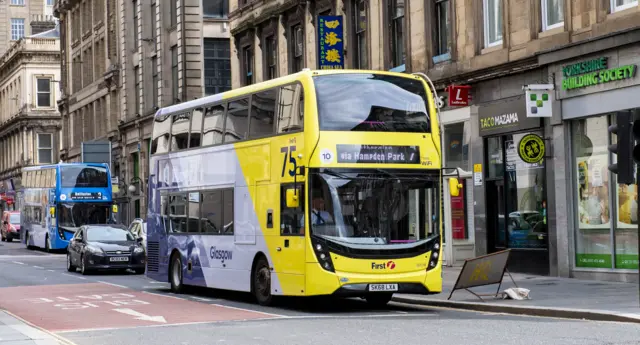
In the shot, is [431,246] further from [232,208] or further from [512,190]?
[512,190]

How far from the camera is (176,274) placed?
25453mm

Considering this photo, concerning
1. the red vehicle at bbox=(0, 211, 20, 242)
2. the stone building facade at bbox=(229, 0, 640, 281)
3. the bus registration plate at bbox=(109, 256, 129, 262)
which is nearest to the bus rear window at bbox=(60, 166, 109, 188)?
the bus registration plate at bbox=(109, 256, 129, 262)

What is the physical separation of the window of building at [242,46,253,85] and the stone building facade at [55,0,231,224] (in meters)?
12.0

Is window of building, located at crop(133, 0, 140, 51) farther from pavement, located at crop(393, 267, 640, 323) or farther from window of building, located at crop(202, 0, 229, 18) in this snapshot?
pavement, located at crop(393, 267, 640, 323)

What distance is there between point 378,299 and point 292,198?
9.89ft

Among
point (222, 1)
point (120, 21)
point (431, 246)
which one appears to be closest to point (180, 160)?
point (431, 246)

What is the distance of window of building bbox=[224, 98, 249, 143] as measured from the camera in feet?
71.1

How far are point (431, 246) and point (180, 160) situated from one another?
7.31 metres

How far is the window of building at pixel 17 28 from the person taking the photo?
123 metres

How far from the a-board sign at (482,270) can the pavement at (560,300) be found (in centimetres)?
32

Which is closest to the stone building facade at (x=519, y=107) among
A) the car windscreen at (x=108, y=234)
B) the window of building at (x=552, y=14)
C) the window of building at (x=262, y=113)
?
the window of building at (x=552, y=14)

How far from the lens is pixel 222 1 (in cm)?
5838

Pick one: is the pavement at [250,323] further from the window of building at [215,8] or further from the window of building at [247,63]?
the window of building at [215,8]

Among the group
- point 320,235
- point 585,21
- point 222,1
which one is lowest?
point 320,235
